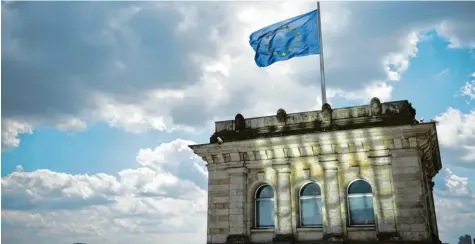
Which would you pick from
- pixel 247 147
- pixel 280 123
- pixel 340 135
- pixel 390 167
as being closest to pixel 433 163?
pixel 390 167

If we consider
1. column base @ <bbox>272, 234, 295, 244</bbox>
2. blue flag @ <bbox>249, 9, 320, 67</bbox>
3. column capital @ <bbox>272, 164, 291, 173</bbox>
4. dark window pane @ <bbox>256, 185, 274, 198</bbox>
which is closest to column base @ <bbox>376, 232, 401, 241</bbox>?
column base @ <bbox>272, 234, 295, 244</bbox>

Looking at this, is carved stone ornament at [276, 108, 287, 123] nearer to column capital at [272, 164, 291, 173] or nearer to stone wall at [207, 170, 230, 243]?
column capital at [272, 164, 291, 173]

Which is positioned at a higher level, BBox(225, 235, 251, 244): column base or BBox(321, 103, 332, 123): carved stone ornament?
BBox(321, 103, 332, 123): carved stone ornament

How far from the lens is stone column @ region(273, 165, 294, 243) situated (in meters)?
21.0

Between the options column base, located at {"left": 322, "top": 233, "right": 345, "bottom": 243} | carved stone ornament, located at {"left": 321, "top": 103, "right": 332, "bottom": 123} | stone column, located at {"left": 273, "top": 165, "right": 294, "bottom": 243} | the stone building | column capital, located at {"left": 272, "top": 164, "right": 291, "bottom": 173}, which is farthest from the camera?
carved stone ornament, located at {"left": 321, "top": 103, "right": 332, "bottom": 123}

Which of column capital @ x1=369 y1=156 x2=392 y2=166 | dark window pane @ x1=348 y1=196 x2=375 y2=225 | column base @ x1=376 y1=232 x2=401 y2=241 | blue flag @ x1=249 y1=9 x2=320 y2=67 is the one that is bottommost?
column base @ x1=376 y1=232 x2=401 y2=241

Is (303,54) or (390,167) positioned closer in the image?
(390,167)

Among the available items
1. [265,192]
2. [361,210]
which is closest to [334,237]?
[361,210]

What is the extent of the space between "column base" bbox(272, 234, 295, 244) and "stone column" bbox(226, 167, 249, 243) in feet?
5.27

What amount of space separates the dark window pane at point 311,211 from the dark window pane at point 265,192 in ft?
5.72

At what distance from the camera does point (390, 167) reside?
19.9m

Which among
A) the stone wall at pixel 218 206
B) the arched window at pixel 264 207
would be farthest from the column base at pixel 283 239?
the stone wall at pixel 218 206

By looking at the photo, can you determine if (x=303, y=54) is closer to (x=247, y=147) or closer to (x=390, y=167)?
(x=247, y=147)

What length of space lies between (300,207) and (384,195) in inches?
169
